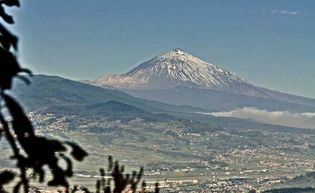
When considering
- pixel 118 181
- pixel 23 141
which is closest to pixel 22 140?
pixel 23 141

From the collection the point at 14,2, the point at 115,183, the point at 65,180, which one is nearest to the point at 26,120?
the point at 65,180

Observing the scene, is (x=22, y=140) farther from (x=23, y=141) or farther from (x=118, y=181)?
(x=118, y=181)

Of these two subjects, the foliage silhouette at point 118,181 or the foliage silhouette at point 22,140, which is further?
the foliage silhouette at point 118,181

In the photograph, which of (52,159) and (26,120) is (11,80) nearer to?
(26,120)

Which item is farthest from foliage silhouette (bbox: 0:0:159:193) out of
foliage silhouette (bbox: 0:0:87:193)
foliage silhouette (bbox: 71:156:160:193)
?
foliage silhouette (bbox: 71:156:160:193)

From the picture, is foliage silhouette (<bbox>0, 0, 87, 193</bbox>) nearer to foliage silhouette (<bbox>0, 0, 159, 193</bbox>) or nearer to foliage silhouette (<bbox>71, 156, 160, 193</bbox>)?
foliage silhouette (<bbox>0, 0, 159, 193</bbox>)

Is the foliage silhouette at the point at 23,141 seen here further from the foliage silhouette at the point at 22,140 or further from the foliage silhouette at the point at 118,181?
the foliage silhouette at the point at 118,181

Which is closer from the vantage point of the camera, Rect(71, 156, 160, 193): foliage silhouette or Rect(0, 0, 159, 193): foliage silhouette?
Rect(0, 0, 159, 193): foliage silhouette

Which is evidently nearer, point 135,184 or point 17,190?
point 17,190

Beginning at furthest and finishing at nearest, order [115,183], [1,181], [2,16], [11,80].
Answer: [115,183] → [1,181] → [2,16] → [11,80]

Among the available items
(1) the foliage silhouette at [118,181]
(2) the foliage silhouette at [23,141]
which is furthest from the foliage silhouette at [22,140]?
(1) the foliage silhouette at [118,181]

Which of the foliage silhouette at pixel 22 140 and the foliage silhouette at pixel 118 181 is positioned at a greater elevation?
the foliage silhouette at pixel 22 140
